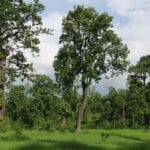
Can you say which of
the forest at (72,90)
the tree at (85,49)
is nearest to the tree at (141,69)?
the forest at (72,90)

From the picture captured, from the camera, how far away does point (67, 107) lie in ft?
340

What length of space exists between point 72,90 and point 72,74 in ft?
12.6

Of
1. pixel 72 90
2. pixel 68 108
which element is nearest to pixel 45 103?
pixel 68 108

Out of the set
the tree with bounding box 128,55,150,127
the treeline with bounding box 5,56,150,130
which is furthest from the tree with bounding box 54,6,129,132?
the tree with bounding box 128,55,150,127

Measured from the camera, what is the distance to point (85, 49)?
68.6 meters

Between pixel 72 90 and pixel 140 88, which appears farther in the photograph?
pixel 140 88

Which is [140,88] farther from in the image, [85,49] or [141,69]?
[85,49]

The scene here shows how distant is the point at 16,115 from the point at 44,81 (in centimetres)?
946

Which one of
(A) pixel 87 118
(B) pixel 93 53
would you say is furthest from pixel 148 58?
(B) pixel 93 53

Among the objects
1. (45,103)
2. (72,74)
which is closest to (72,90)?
(72,74)

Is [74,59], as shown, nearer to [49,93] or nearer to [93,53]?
[93,53]

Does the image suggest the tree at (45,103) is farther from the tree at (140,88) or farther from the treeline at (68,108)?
the tree at (140,88)

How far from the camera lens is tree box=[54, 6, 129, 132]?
222 ft

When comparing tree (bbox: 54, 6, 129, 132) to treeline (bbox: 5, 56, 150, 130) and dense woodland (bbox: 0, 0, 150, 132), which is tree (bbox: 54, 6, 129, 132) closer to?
dense woodland (bbox: 0, 0, 150, 132)
